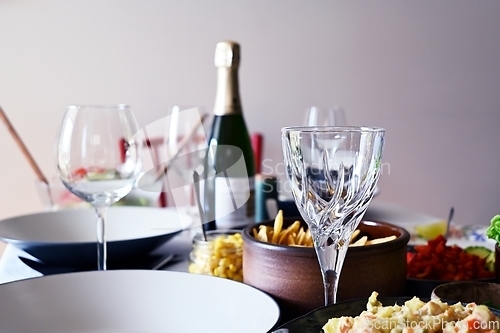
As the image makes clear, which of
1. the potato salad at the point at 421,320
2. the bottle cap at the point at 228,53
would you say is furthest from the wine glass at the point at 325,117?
the potato salad at the point at 421,320

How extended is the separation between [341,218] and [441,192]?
268cm

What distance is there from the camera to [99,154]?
2.69 feet

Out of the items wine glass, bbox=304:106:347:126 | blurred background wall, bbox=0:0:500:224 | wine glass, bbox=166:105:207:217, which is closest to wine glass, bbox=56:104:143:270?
wine glass, bbox=166:105:207:217

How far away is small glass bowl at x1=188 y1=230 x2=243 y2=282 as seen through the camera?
0.75m

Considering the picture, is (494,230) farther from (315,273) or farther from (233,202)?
(233,202)

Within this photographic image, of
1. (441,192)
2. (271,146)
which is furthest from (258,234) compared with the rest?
(441,192)

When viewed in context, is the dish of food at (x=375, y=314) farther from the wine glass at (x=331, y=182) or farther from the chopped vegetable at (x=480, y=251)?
the chopped vegetable at (x=480, y=251)

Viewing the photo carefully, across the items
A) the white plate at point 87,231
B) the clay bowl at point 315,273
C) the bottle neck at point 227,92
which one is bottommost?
the white plate at point 87,231

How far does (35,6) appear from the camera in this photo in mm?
2672

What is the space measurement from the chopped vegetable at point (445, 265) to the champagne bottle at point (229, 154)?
0.39 m

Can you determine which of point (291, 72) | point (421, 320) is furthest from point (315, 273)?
point (291, 72)

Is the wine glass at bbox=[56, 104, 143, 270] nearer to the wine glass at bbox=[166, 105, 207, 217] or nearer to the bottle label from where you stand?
the bottle label

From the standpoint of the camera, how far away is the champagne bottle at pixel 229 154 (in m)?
1.06

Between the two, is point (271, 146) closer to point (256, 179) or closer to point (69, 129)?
point (256, 179)
